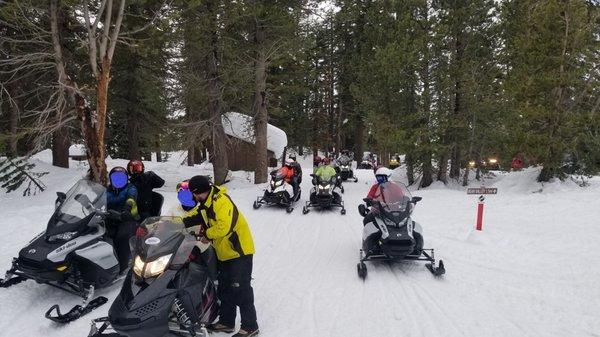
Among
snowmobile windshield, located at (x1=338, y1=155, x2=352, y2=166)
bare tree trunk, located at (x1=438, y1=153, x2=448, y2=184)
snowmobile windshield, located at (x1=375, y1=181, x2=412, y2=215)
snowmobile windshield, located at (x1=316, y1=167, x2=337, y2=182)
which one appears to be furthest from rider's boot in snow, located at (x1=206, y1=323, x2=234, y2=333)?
snowmobile windshield, located at (x1=338, y1=155, x2=352, y2=166)

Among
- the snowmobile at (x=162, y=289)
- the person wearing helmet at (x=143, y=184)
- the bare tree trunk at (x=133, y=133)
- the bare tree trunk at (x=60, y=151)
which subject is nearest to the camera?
the snowmobile at (x=162, y=289)

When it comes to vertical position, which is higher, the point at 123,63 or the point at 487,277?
the point at 123,63

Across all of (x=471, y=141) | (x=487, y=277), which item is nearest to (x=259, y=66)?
(x=471, y=141)

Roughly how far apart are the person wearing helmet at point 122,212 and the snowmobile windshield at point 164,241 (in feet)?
6.09

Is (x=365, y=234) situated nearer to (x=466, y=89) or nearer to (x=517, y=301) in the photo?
(x=517, y=301)

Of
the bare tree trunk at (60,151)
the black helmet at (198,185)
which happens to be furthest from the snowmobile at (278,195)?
the bare tree trunk at (60,151)

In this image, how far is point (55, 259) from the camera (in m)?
5.24

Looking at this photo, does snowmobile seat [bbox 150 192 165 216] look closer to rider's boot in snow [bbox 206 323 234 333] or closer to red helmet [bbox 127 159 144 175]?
red helmet [bbox 127 159 144 175]

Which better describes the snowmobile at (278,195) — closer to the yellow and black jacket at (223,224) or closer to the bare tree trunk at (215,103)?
the bare tree trunk at (215,103)

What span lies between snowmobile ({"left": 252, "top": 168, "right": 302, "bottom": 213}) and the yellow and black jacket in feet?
24.7

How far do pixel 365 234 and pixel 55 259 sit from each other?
4.79m

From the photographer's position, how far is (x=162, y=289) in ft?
13.3

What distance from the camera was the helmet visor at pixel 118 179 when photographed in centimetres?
655

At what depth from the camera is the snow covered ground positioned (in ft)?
16.8
